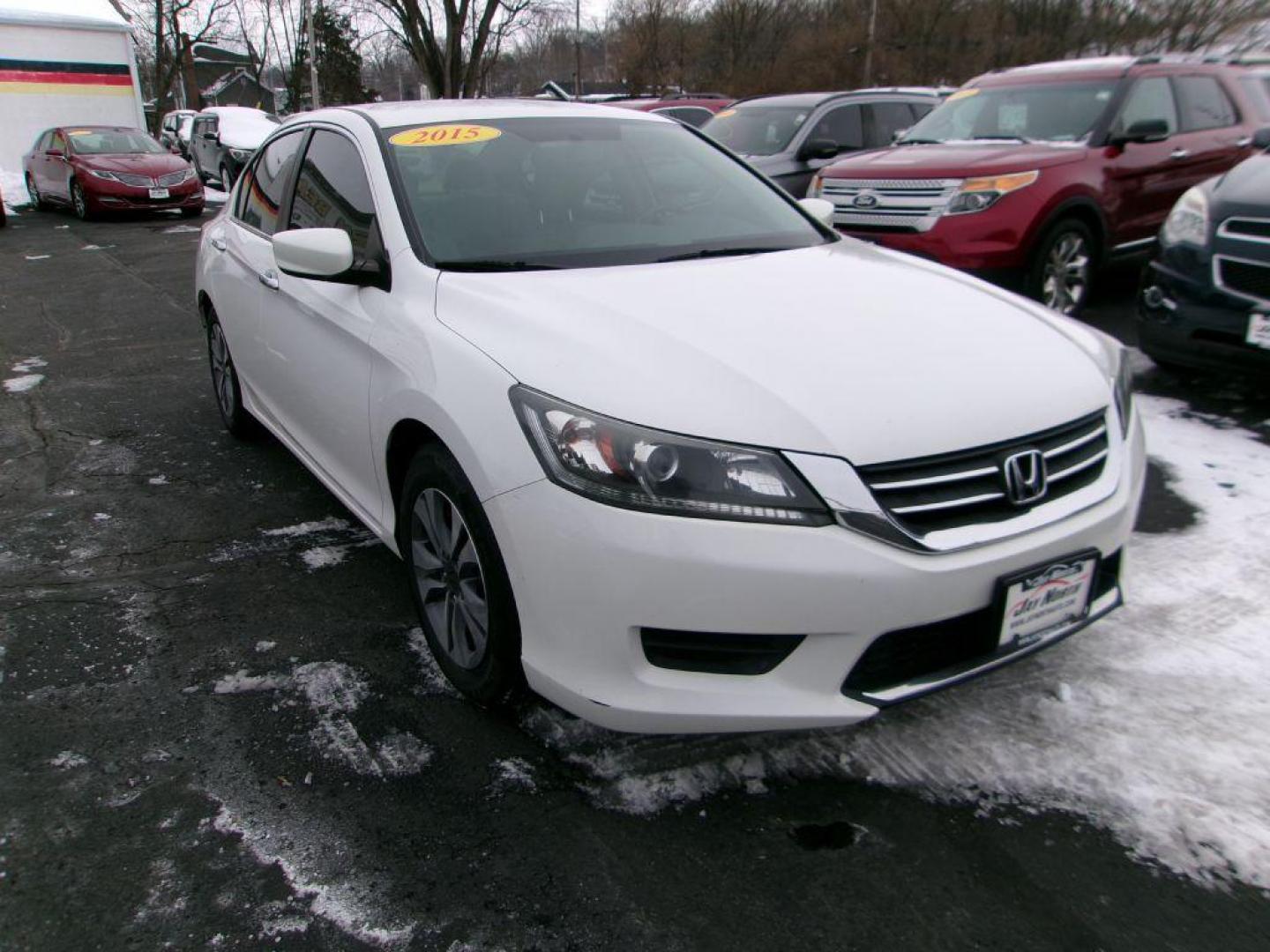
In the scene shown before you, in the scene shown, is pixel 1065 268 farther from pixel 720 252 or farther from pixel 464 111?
pixel 464 111

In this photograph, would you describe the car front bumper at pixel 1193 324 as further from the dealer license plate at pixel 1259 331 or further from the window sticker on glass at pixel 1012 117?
the window sticker on glass at pixel 1012 117

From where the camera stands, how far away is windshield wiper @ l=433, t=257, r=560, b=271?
2.87 m

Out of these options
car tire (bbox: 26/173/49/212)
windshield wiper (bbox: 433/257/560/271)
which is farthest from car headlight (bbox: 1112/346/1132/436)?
car tire (bbox: 26/173/49/212)

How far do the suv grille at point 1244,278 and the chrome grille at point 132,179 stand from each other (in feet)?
50.1

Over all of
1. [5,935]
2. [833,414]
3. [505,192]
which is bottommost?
[5,935]

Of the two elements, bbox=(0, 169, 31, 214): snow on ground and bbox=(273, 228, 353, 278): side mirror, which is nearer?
bbox=(273, 228, 353, 278): side mirror

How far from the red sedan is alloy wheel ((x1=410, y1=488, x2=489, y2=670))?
1497 centimetres

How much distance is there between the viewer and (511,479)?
7.34 feet

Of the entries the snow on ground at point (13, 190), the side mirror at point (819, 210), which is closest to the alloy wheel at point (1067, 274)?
the side mirror at point (819, 210)

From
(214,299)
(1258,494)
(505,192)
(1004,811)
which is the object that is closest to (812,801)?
(1004,811)

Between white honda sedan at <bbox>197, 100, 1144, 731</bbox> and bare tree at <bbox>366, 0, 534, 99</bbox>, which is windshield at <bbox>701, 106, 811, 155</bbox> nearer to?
white honda sedan at <bbox>197, 100, 1144, 731</bbox>

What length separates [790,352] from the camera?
2.35 m

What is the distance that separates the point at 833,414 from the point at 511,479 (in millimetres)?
748

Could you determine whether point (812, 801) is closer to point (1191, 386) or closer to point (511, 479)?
point (511, 479)
